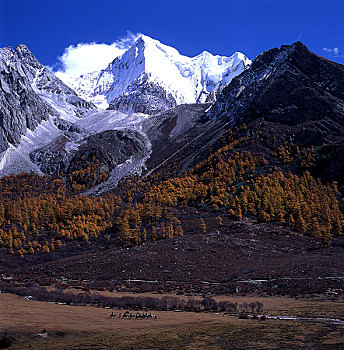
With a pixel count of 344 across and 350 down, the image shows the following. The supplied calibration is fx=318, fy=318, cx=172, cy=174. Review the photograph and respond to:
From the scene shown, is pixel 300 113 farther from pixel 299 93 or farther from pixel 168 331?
pixel 168 331

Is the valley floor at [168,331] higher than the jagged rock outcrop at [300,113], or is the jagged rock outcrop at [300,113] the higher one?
the jagged rock outcrop at [300,113]

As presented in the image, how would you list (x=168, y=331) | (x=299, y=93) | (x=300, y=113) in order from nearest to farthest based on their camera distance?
(x=168, y=331) < (x=300, y=113) < (x=299, y=93)

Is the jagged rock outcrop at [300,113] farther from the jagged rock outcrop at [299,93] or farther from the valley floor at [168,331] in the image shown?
the valley floor at [168,331]

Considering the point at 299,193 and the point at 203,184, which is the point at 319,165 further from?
the point at 203,184

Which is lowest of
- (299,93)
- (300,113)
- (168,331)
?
(168,331)

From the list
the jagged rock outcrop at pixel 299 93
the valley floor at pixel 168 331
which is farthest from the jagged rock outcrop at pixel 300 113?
the valley floor at pixel 168 331

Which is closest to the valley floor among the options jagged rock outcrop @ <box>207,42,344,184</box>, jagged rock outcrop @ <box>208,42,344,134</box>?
jagged rock outcrop @ <box>207,42,344,184</box>

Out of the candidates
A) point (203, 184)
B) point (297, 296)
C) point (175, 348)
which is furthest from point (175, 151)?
point (175, 348)

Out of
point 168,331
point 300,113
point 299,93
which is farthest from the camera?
point 299,93

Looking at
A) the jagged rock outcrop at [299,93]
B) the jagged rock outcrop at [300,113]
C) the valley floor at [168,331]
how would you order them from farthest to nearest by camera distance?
the jagged rock outcrop at [299,93] → the jagged rock outcrop at [300,113] → the valley floor at [168,331]

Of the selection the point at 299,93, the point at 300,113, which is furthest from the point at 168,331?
the point at 299,93

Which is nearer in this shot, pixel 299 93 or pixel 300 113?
pixel 300 113

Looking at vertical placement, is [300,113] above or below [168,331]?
above

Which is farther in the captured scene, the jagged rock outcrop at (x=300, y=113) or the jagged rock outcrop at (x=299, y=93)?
the jagged rock outcrop at (x=299, y=93)
